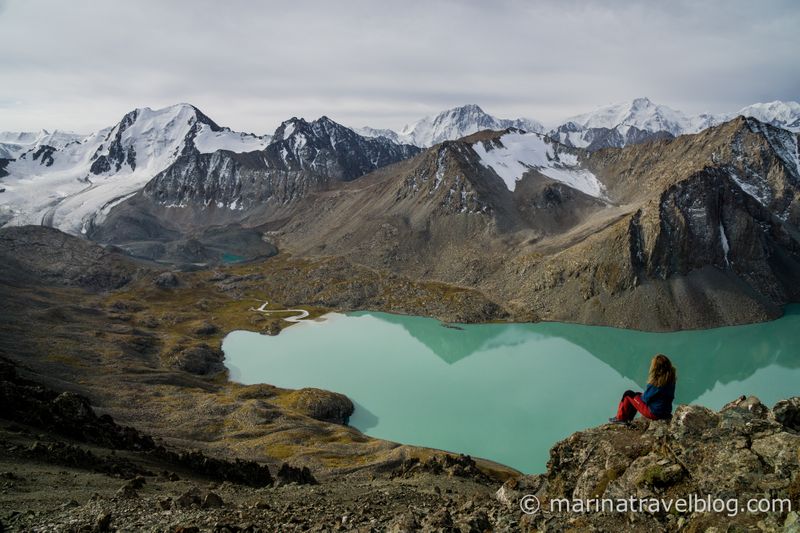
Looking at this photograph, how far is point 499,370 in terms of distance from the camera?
5584cm

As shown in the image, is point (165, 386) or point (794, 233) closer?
point (165, 386)

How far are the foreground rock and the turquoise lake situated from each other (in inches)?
1038

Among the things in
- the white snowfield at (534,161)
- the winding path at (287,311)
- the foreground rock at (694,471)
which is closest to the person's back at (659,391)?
the foreground rock at (694,471)

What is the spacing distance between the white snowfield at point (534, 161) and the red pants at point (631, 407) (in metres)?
118

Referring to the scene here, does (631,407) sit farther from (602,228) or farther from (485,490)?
(602,228)

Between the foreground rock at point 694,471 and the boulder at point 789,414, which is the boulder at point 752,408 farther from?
the boulder at point 789,414

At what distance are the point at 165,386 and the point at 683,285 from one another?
7733cm

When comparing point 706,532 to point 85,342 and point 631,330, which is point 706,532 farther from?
point 631,330

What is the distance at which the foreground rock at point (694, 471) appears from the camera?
8.08 metres

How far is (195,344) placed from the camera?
62.8 meters

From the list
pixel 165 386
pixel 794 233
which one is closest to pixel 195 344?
pixel 165 386

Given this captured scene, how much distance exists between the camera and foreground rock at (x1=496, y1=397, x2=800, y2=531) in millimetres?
8078

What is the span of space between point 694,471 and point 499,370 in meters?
47.6

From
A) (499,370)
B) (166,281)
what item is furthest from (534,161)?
(166,281)
